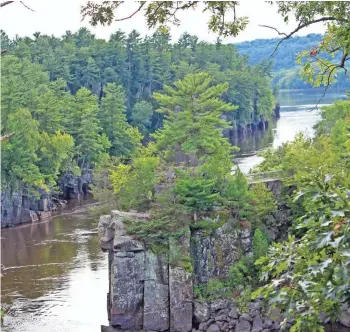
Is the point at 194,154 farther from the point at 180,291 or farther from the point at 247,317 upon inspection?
the point at 247,317

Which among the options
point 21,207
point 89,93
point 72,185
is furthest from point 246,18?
point 89,93

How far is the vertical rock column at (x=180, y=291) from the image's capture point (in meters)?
27.7

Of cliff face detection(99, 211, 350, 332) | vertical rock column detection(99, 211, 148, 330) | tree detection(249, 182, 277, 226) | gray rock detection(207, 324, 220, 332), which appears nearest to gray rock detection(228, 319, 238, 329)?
cliff face detection(99, 211, 350, 332)

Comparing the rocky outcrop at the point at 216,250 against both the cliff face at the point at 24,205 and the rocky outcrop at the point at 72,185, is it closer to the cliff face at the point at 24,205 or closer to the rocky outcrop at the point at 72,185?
the cliff face at the point at 24,205

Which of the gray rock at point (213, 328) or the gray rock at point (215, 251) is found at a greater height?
the gray rock at point (215, 251)

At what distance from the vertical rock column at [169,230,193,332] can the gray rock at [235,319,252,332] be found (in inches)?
71.6

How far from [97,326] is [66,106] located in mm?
39621

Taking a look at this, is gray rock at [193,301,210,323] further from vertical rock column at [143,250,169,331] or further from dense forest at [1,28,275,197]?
dense forest at [1,28,275,197]

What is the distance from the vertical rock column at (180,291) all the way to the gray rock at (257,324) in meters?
2.40

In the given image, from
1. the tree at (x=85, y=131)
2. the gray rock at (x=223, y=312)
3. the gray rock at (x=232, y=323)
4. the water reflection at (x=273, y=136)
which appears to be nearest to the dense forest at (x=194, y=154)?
the tree at (x=85, y=131)

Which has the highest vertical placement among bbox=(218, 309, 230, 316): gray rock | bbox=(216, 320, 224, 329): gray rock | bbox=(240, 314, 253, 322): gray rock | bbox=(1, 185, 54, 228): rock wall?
bbox=(1, 185, 54, 228): rock wall

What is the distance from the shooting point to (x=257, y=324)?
2670 centimetres

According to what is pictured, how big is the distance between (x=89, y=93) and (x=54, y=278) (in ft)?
120

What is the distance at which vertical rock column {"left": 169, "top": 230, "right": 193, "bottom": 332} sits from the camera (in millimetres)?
27745
